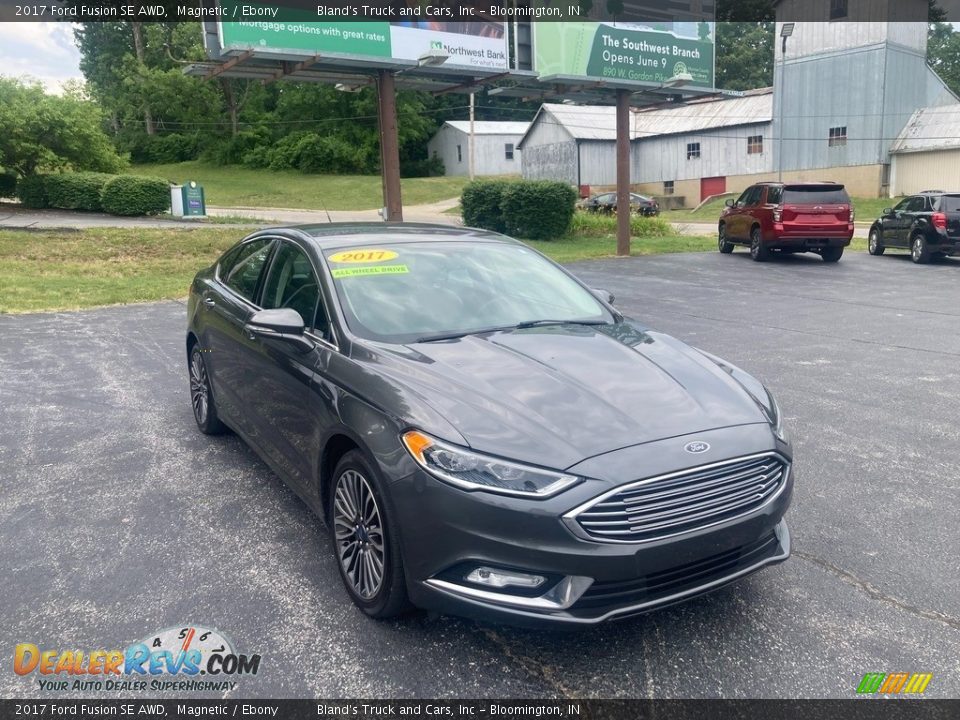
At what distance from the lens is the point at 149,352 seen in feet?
30.3

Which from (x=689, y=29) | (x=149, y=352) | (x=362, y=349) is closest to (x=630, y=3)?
(x=689, y=29)

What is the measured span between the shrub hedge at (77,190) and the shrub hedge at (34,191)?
1.13ft

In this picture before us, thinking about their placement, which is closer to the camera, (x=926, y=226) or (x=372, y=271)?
(x=372, y=271)

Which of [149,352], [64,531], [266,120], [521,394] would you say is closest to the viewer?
[521,394]

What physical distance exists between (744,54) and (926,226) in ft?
186

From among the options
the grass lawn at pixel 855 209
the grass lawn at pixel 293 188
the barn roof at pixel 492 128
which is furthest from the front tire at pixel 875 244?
the barn roof at pixel 492 128

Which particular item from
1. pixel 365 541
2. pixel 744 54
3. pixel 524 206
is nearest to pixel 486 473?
pixel 365 541

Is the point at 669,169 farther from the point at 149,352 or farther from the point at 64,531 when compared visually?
the point at 64,531

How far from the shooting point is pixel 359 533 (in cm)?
338

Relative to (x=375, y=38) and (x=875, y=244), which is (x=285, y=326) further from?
(x=875, y=244)

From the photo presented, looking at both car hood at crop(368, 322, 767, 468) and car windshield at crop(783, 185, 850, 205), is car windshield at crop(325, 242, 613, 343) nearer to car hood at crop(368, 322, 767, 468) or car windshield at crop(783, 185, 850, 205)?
car hood at crop(368, 322, 767, 468)

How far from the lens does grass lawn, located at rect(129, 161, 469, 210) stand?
42.2 m

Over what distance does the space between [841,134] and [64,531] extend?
42987 millimetres

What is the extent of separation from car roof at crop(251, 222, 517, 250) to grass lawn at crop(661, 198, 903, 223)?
105 ft
